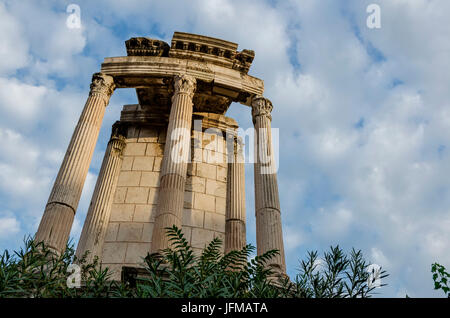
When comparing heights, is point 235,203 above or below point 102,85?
below

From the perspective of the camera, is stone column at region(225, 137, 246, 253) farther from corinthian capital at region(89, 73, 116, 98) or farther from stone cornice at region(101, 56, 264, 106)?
corinthian capital at region(89, 73, 116, 98)

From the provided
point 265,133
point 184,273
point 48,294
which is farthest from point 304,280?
point 265,133

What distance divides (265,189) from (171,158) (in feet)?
16.3

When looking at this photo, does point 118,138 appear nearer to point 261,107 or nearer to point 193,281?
point 261,107

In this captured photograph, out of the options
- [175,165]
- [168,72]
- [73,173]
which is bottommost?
[73,173]

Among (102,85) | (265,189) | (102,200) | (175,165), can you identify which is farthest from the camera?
(102,85)

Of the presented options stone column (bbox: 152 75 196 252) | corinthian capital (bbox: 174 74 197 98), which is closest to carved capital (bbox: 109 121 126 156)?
stone column (bbox: 152 75 196 252)

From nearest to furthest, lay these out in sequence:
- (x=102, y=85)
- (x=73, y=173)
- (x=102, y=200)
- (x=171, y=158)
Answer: (x=73, y=173) < (x=171, y=158) < (x=102, y=200) < (x=102, y=85)

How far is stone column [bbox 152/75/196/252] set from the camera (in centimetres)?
1586

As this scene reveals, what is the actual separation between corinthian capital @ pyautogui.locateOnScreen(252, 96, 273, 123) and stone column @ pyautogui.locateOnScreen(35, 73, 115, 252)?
8.47m

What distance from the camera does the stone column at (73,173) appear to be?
15.7 metres

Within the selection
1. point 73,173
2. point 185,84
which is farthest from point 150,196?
point 185,84

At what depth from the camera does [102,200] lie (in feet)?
67.4

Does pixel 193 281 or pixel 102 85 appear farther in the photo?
pixel 102 85
